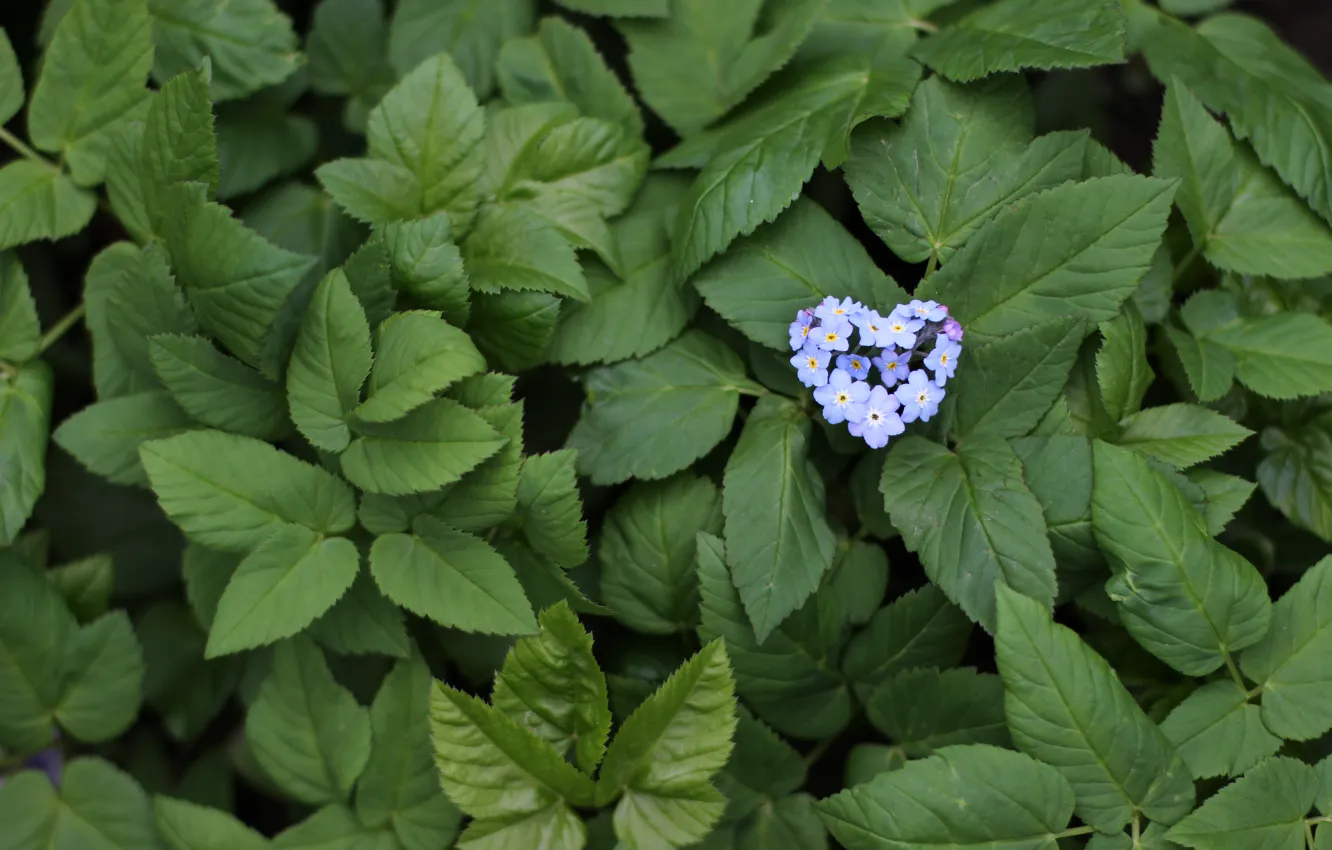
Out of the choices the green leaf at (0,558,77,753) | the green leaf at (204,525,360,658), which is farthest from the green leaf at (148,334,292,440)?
the green leaf at (0,558,77,753)

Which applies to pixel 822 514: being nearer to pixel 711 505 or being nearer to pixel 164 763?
pixel 711 505

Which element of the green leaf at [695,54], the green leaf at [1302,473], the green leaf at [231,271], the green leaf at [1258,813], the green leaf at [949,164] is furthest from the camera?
the green leaf at [695,54]

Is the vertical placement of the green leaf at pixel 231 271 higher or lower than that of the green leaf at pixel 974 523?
higher

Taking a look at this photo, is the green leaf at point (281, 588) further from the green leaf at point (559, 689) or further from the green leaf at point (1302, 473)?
the green leaf at point (1302, 473)

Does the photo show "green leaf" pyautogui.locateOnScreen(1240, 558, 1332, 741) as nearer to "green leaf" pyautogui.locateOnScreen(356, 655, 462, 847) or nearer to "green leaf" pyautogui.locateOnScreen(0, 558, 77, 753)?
"green leaf" pyautogui.locateOnScreen(356, 655, 462, 847)

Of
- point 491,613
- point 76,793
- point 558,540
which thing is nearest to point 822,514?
point 558,540

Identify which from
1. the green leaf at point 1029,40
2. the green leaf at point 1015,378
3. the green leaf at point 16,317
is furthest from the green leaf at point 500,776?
the green leaf at point 1029,40

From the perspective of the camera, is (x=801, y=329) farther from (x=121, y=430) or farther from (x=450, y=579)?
(x=121, y=430)

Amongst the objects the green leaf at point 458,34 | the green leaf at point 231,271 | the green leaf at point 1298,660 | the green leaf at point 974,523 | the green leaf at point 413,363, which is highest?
the green leaf at point 458,34
